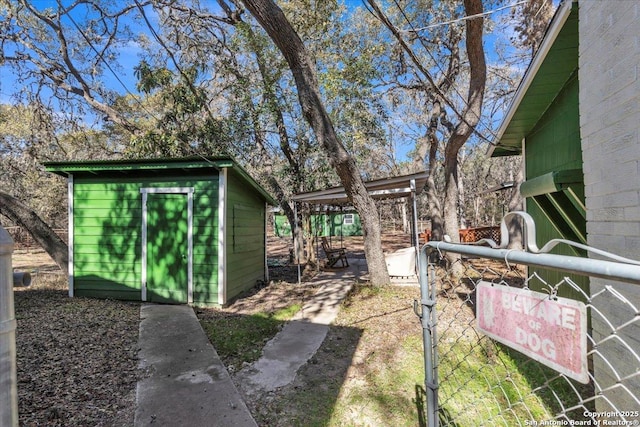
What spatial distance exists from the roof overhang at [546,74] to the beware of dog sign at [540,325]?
2.83 m

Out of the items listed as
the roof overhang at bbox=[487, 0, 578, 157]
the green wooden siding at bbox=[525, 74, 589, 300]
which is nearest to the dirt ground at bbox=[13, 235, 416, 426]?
the green wooden siding at bbox=[525, 74, 589, 300]

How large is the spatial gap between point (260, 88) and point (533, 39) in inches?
261

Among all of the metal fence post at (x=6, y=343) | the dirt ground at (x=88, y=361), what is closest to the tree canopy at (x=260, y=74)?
the dirt ground at (x=88, y=361)

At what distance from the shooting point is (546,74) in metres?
3.76

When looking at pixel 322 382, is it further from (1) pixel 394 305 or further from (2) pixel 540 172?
(2) pixel 540 172

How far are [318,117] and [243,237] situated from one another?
321 centimetres

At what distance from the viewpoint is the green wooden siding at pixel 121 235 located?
645 centimetres

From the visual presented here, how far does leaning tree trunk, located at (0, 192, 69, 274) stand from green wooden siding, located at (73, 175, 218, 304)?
3.31 ft

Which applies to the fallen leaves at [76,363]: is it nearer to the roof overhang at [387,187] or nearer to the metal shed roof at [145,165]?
the metal shed roof at [145,165]

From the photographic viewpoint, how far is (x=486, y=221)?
32.8 m

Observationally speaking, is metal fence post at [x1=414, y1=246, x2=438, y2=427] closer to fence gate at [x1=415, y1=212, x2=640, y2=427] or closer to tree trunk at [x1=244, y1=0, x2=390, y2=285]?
fence gate at [x1=415, y1=212, x2=640, y2=427]

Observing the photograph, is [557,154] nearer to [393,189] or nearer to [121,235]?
[393,189]

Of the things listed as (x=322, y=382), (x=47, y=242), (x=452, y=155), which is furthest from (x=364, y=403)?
(x=47, y=242)

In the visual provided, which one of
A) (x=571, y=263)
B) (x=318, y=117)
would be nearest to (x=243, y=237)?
(x=318, y=117)
